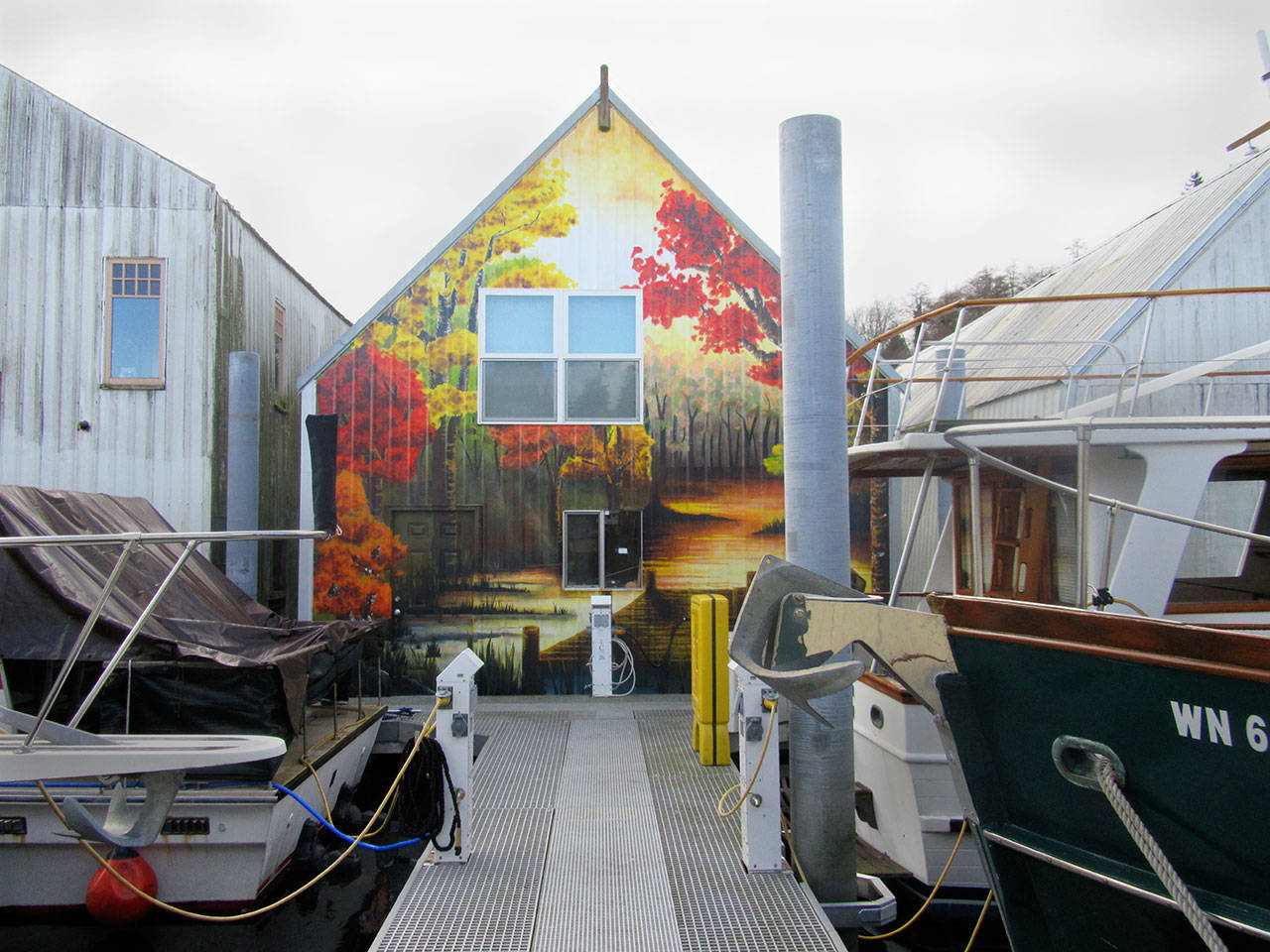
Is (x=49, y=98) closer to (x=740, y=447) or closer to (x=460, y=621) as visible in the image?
(x=460, y=621)

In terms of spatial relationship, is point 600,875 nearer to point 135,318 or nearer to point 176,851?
point 176,851

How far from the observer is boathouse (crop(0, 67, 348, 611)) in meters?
9.82

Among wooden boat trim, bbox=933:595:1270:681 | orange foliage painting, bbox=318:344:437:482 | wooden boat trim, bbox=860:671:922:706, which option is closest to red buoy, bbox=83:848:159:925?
wooden boat trim, bbox=860:671:922:706

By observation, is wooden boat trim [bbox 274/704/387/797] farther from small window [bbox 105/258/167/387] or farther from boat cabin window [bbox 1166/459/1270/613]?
boat cabin window [bbox 1166/459/1270/613]

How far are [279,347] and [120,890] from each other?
28.0 feet

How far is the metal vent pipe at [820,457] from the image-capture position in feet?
16.0

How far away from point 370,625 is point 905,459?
489 centimetres

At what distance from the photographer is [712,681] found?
23.7ft

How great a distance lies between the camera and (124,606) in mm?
5883

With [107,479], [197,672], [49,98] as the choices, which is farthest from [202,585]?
[49,98]

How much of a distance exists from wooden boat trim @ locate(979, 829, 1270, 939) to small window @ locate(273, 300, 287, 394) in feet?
36.7

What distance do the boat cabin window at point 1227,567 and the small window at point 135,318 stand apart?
35.7ft

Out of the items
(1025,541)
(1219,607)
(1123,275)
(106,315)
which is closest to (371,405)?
(106,315)

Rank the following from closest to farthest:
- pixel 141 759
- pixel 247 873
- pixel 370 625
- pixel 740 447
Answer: pixel 141 759 → pixel 247 873 → pixel 370 625 → pixel 740 447
